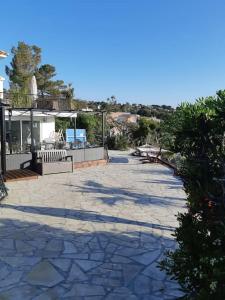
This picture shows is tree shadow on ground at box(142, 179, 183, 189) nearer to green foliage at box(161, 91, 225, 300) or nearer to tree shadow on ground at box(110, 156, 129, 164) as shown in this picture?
tree shadow on ground at box(110, 156, 129, 164)

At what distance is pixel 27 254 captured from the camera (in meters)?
6.04

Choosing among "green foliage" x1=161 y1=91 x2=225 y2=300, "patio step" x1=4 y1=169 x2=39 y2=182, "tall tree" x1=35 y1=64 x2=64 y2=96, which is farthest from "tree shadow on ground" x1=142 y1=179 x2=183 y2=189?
"tall tree" x1=35 y1=64 x2=64 y2=96

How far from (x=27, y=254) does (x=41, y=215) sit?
8.18 feet

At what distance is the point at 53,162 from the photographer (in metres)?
15.2

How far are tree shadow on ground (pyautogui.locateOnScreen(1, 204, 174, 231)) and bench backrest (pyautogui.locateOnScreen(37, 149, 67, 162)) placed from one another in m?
6.16

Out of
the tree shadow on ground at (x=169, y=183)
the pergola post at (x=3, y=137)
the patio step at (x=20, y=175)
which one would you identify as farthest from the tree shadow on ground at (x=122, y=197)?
the pergola post at (x=3, y=137)

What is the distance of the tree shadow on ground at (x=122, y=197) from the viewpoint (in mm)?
10053

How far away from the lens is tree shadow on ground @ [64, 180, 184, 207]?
10.1 meters

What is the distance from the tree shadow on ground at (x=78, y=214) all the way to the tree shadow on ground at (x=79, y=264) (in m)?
0.65

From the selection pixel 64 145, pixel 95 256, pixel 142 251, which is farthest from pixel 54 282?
pixel 64 145

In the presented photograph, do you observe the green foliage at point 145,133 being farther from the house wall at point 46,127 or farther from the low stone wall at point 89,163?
the low stone wall at point 89,163

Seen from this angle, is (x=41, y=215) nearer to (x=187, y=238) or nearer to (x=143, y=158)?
(x=187, y=238)

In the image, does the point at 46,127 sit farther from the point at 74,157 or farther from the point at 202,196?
the point at 202,196

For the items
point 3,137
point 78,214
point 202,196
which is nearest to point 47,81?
point 3,137
